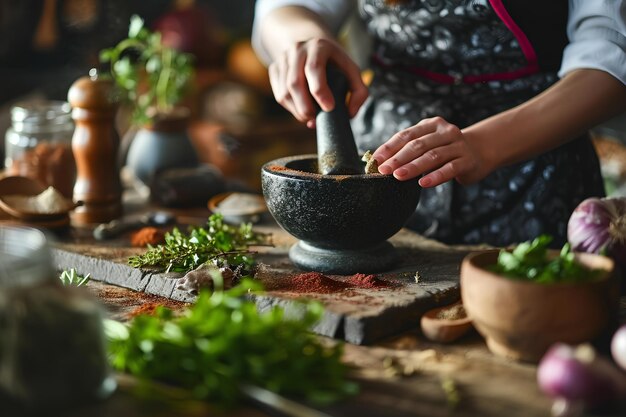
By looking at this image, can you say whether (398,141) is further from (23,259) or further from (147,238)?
(23,259)

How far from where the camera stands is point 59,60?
3732 millimetres

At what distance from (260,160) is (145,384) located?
9.53 ft

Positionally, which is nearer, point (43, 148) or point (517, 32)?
point (517, 32)

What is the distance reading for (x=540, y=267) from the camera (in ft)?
4.07

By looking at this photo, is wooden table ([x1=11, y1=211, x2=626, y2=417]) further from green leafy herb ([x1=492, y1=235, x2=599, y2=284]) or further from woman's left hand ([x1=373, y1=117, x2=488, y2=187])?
woman's left hand ([x1=373, y1=117, x2=488, y2=187])

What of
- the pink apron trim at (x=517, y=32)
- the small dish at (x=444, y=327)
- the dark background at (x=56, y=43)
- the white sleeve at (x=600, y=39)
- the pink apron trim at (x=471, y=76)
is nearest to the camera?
the small dish at (x=444, y=327)

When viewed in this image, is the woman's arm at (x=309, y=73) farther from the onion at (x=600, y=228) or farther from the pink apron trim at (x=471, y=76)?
the onion at (x=600, y=228)

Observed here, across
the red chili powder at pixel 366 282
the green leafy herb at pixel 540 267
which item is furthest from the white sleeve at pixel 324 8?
the green leafy herb at pixel 540 267

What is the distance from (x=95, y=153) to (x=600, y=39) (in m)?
1.27

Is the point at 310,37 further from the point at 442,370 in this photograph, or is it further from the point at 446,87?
the point at 442,370

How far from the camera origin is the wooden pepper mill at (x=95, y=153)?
2.02 metres

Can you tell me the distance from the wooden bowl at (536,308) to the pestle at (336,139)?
48cm

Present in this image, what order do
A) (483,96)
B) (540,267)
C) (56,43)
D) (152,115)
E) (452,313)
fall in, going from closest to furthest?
1. (540,267)
2. (452,313)
3. (483,96)
4. (152,115)
5. (56,43)

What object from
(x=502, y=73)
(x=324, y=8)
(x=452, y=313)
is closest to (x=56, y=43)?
(x=324, y=8)
